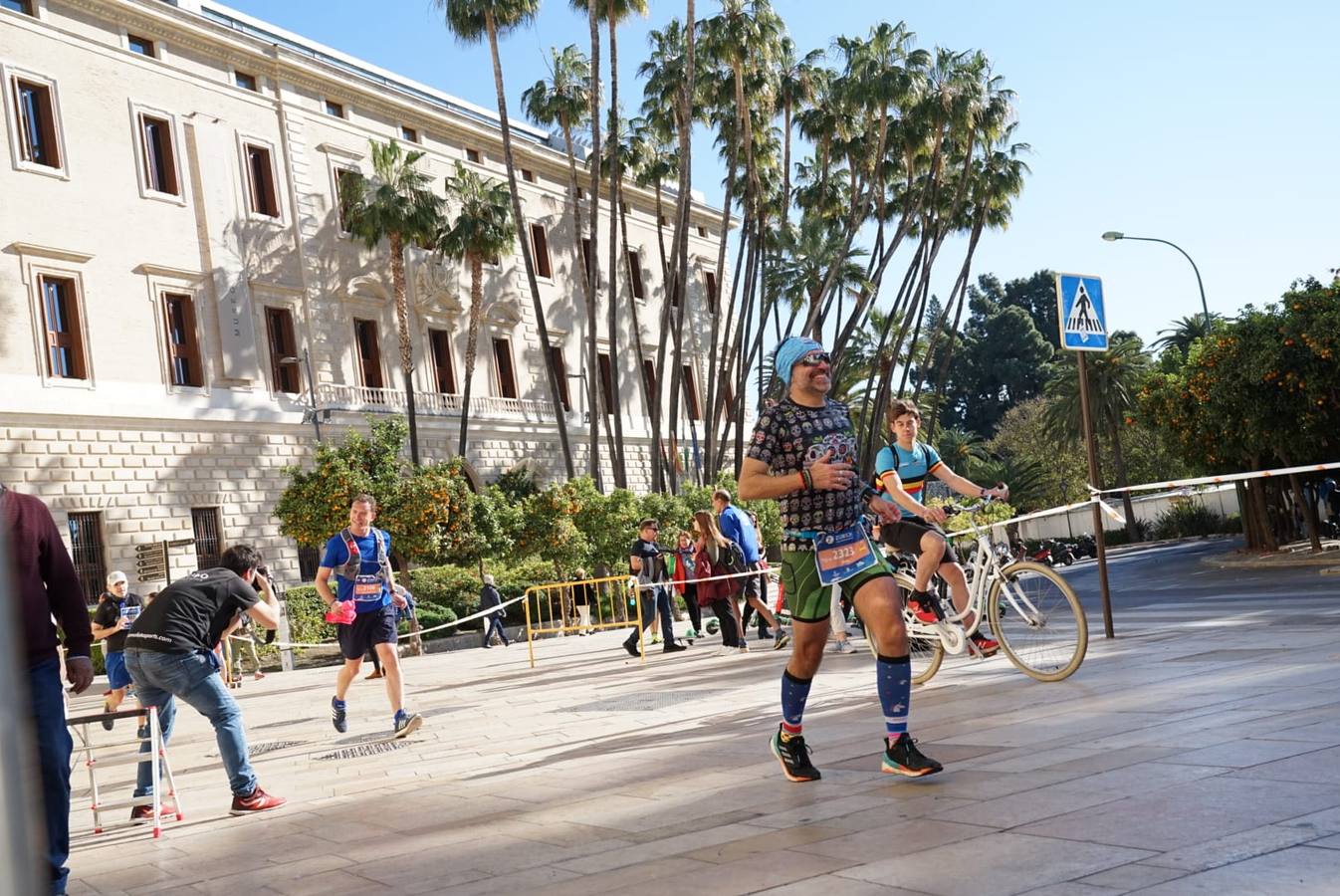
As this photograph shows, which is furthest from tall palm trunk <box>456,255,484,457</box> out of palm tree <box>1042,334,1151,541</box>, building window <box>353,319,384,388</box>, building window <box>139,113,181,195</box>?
palm tree <box>1042,334,1151,541</box>

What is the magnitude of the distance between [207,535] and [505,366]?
14603 millimetres

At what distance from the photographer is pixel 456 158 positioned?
41.6 meters

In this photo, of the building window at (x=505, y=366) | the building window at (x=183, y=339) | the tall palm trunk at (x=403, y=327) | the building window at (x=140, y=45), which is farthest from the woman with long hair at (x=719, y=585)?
the building window at (x=505, y=366)

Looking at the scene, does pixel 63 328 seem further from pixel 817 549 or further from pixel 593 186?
pixel 817 549

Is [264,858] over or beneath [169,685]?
beneath

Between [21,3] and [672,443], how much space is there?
71.9 ft

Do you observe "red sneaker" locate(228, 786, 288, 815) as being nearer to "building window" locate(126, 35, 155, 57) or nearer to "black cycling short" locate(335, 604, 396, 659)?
"black cycling short" locate(335, 604, 396, 659)

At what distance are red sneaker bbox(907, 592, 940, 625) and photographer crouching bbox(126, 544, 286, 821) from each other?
4.19 meters

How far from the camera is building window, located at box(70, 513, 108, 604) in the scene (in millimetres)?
27328

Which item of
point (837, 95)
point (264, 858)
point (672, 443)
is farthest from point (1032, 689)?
point (837, 95)

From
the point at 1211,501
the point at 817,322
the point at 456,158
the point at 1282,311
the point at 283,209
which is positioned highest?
the point at 456,158

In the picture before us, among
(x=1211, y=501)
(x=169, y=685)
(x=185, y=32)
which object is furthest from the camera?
(x=1211, y=501)

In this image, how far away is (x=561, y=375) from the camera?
45469mm

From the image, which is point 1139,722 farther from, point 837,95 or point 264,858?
point 837,95
